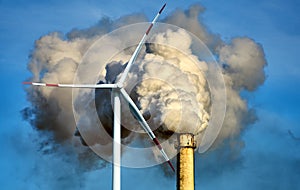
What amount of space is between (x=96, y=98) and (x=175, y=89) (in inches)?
313

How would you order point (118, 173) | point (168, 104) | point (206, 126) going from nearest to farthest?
point (118, 173)
point (168, 104)
point (206, 126)

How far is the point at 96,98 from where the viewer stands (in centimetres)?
6506

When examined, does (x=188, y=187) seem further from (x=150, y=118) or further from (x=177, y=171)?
(x=150, y=118)

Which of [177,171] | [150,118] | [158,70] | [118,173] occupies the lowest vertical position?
[118,173]

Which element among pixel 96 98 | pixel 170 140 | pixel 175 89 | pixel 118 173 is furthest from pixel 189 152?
pixel 118 173

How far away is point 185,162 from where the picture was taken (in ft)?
205

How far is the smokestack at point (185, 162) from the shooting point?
203ft

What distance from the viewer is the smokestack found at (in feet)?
203

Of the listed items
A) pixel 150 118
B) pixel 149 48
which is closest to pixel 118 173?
pixel 150 118

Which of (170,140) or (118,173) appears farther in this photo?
(170,140)

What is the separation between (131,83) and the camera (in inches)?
2483

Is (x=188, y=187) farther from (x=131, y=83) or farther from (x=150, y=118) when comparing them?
(x=131, y=83)

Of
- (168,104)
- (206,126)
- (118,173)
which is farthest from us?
(206,126)

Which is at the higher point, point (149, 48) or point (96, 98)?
point (149, 48)
